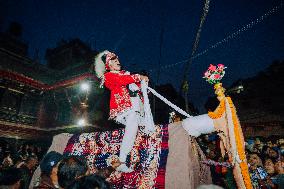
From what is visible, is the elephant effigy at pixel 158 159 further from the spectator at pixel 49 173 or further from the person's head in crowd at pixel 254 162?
the person's head in crowd at pixel 254 162

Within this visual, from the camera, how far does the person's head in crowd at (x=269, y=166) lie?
638 cm

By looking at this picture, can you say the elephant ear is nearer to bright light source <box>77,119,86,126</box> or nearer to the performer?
the performer

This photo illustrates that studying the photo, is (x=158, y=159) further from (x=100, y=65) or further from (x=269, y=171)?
(x=269, y=171)

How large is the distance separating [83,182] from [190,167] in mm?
1632

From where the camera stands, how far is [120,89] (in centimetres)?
452

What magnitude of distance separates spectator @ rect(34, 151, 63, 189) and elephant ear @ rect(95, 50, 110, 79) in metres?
1.82

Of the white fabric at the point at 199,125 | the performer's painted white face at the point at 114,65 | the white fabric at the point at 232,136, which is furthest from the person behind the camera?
the performer's painted white face at the point at 114,65

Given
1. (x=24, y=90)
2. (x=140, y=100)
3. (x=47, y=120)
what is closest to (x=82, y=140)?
(x=140, y=100)

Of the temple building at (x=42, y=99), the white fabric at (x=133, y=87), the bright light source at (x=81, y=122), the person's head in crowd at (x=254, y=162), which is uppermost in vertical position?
the temple building at (x=42, y=99)

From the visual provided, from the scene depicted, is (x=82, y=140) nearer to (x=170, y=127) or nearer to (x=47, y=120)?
(x=170, y=127)

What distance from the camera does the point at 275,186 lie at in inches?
226

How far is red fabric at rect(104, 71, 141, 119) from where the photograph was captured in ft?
14.2

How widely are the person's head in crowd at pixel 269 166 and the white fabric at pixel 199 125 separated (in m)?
4.01

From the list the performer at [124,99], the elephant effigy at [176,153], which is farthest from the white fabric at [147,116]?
the performer at [124,99]
